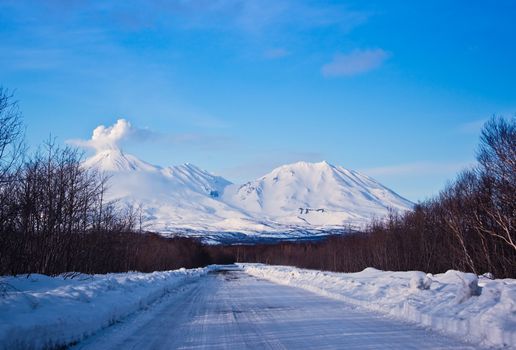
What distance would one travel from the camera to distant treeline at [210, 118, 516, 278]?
3001cm

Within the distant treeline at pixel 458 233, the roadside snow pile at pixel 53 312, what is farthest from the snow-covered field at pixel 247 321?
the distant treeline at pixel 458 233

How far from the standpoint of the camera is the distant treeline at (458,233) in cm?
3001

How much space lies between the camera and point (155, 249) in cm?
6091

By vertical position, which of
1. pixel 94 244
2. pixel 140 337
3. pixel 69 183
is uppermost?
pixel 69 183

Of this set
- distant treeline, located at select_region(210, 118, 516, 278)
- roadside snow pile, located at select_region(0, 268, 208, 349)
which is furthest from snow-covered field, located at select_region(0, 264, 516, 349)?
distant treeline, located at select_region(210, 118, 516, 278)

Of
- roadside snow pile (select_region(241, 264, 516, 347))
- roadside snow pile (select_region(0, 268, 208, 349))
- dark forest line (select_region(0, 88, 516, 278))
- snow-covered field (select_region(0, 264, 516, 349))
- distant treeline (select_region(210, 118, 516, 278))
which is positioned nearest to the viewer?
roadside snow pile (select_region(0, 268, 208, 349))

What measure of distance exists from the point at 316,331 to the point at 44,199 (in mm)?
17564

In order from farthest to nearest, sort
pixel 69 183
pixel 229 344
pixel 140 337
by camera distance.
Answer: pixel 69 183 < pixel 140 337 < pixel 229 344

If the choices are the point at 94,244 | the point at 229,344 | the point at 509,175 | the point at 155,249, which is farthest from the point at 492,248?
the point at 155,249

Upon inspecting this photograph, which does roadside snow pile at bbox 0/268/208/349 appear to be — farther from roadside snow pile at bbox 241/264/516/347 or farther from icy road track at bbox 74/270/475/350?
roadside snow pile at bbox 241/264/516/347

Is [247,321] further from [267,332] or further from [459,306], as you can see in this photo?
[459,306]

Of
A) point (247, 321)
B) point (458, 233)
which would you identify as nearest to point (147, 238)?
point (458, 233)

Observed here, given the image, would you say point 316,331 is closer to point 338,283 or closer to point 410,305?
point 410,305

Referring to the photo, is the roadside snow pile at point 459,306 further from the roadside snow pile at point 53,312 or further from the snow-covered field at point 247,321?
the roadside snow pile at point 53,312
